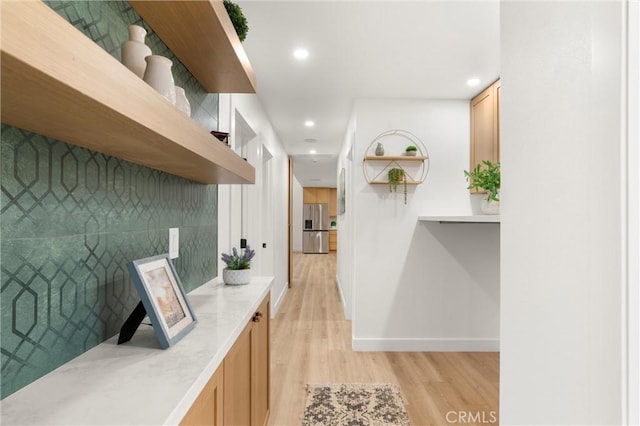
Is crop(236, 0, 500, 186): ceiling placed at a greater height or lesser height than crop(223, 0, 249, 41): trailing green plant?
greater

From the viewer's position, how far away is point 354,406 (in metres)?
2.15

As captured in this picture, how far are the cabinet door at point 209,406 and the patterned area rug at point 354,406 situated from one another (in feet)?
4.18

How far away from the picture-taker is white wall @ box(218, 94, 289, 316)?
2170mm

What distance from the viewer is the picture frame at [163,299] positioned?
0.85m

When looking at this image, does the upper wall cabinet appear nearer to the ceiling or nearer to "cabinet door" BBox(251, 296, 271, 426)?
the ceiling

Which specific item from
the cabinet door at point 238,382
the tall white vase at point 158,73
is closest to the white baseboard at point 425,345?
the cabinet door at point 238,382

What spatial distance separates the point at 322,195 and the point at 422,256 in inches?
337

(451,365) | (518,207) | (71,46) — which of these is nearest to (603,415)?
(518,207)

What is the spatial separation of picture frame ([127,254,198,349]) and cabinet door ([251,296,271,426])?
427 mm

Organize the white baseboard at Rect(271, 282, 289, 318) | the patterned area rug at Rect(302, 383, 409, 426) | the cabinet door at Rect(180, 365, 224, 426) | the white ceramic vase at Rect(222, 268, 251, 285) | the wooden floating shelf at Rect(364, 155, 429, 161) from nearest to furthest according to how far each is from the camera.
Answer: the cabinet door at Rect(180, 365, 224, 426), the white ceramic vase at Rect(222, 268, 251, 285), the patterned area rug at Rect(302, 383, 409, 426), the wooden floating shelf at Rect(364, 155, 429, 161), the white baseboard at Rect(271, 282, 289, 318)

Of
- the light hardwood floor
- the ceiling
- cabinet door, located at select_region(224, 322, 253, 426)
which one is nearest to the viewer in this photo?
cabinet door, located at select_region(224, 322, 253, 426)

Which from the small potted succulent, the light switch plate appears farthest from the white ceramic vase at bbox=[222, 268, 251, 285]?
the light switch plate

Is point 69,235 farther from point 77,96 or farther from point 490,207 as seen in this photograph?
point 490,207
